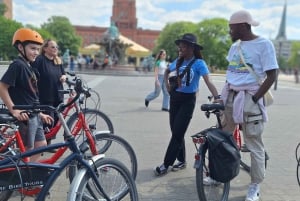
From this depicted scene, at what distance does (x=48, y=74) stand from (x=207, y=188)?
2.82 meters

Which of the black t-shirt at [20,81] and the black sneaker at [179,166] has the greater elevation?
the black t-shirt at [20,81]

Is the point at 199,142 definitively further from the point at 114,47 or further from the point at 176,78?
the point at 114,47

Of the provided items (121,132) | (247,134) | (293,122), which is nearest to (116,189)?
(247,134)

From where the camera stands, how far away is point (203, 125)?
9.00 meters

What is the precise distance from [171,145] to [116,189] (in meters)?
1.72

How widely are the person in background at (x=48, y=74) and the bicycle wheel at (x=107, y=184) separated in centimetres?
247

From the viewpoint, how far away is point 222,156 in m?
3.70

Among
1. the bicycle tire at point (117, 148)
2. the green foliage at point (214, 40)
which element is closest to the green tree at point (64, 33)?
the green foliage at point (214, 40)

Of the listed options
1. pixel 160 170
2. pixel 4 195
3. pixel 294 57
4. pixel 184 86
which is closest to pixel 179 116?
pixel 184 86

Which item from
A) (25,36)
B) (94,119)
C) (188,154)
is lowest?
(188,154)

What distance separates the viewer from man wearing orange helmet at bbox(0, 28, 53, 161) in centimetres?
366

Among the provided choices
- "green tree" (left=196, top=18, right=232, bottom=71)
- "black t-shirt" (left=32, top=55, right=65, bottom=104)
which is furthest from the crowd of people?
"green tree" (left=196, top=18, right=232, bottom=71)

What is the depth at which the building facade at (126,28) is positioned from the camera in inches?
4887

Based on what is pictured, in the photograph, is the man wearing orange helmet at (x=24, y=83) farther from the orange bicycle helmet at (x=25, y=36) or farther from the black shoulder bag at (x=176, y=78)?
the black shoulder bag at (x=176, y=78)
